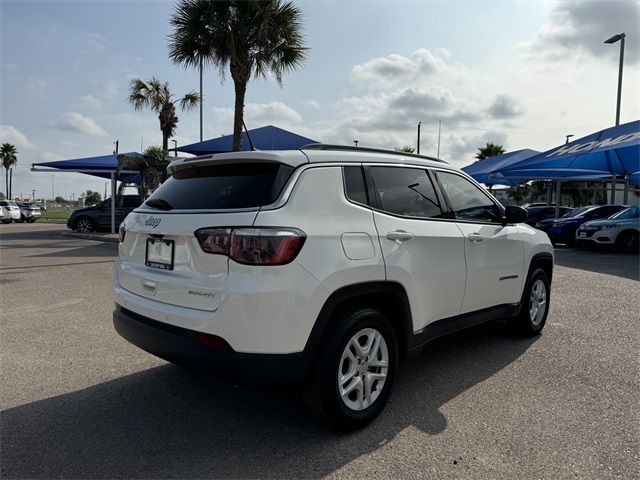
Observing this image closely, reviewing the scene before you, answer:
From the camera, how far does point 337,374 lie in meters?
2.90

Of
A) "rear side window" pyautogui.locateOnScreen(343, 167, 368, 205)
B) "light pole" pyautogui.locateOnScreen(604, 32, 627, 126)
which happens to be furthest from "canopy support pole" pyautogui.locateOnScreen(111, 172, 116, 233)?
"light pole" pyautogui.locateOnScreen(604, 32, 627, 126)

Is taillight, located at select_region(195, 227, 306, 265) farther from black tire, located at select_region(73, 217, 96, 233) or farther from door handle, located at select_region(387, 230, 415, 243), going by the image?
black tire, located at select_region(73, 217, 96, 233)

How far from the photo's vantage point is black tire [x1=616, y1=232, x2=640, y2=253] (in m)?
14.7

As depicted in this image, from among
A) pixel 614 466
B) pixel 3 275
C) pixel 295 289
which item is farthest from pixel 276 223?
pixel 3 275

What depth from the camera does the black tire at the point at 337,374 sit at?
2873mm

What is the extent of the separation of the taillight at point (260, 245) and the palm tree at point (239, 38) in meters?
11.7

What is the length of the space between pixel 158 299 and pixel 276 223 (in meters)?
1.01

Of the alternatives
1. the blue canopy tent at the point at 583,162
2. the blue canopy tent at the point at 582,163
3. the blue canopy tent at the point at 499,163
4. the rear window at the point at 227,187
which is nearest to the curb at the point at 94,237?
the rear window at the point at 227,187

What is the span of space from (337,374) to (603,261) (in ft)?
40.0

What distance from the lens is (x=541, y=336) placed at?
527cm

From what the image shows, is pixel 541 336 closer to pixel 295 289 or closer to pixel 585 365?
pixel 585 365

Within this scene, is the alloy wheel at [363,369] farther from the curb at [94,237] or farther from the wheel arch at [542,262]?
the curb at [94,237]

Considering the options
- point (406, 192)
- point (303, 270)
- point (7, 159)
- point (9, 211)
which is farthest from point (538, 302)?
point (7, 159)

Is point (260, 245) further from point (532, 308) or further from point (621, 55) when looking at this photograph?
point (621, 55)
